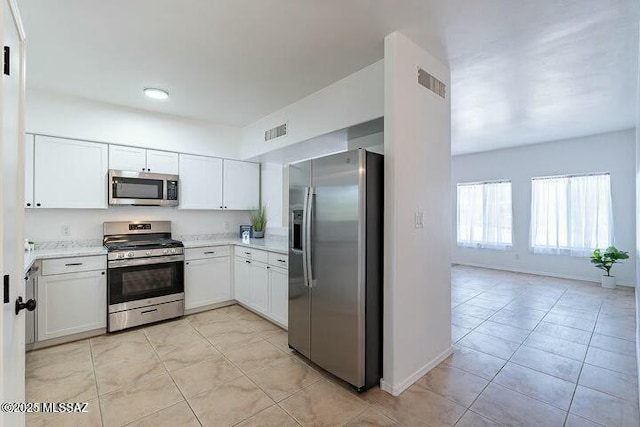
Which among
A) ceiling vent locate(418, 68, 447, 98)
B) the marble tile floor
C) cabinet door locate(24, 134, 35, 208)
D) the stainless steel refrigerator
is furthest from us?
cabinet door locate(24, 134, 35, 208)

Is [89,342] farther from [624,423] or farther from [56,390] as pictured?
[624,423]

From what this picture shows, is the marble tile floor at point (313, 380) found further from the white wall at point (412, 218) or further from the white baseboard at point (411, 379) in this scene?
the white wall at point (412, 218)

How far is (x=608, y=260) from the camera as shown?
5.07 meters

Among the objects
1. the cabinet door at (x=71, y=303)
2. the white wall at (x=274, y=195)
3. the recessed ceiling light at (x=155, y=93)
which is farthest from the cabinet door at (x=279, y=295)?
the recessed ceiling light at (x=155, y=93)

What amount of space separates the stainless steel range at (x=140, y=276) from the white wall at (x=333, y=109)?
191 centimetres

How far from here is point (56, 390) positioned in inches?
88.4

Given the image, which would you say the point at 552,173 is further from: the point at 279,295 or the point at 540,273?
the point at 279,295

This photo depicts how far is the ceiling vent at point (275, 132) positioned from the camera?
380cm

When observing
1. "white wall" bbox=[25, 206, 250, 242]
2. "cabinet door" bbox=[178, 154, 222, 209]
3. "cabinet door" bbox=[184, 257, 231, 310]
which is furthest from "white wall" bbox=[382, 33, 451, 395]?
"white wall" bbox=[25, 206, 250, 242]

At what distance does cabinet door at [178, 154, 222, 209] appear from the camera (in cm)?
420

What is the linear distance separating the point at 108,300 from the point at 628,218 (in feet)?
26.0

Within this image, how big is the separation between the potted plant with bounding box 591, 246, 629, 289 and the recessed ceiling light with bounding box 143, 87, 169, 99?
7085 mm

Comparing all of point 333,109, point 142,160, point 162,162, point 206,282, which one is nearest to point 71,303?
point 206,282

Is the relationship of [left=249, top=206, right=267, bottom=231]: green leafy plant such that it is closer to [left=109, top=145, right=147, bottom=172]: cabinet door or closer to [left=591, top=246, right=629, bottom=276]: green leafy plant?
[left=109, top=145, right=147, bottom=172]: cabinet door
